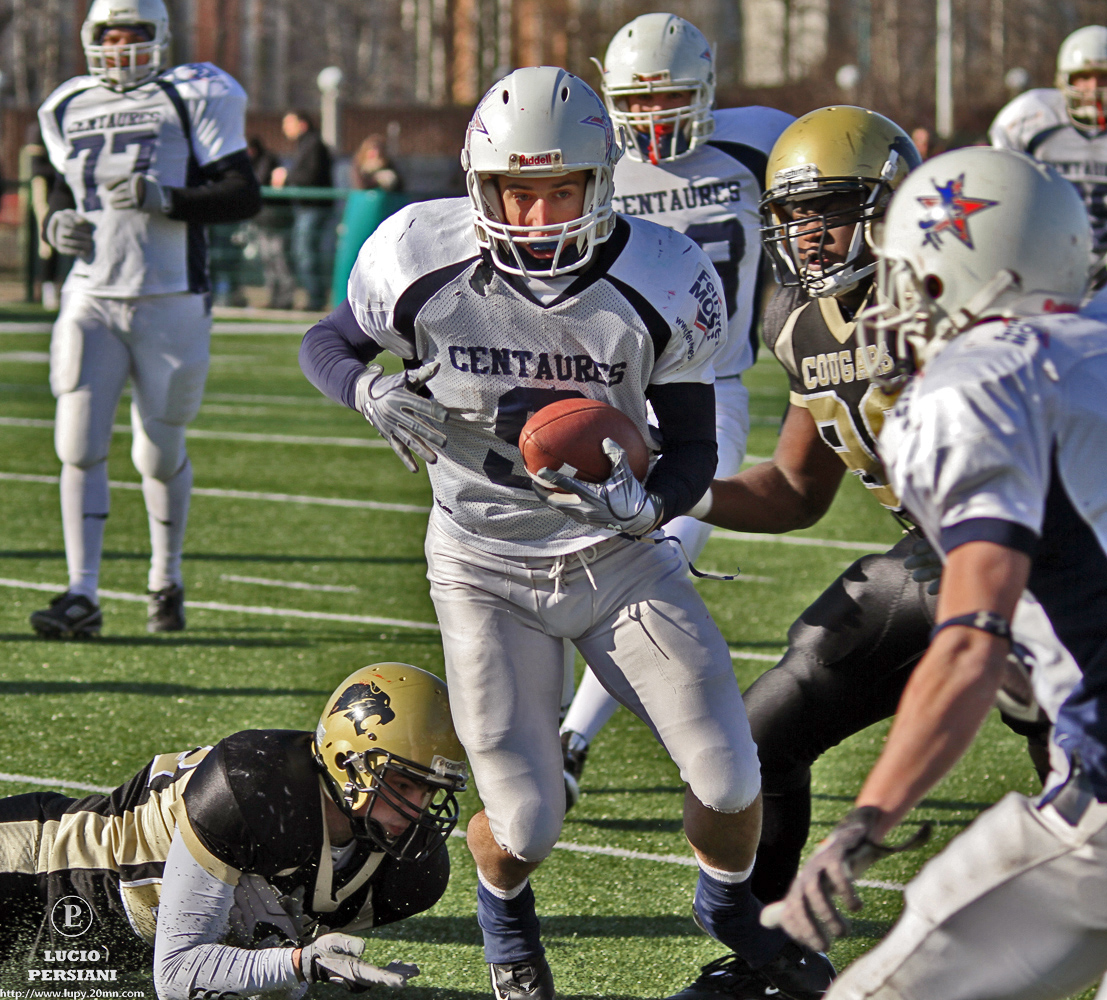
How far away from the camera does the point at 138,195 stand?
5844 millimetres

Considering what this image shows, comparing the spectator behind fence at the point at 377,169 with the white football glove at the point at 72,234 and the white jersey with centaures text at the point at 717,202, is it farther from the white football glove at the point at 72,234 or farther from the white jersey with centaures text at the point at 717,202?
the white jersey with centaures text at the point at 717,202

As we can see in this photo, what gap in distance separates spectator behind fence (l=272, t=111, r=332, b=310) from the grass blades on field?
7205mm

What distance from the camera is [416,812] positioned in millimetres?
3197

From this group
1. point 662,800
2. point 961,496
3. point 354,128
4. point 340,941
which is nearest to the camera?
point 961,496

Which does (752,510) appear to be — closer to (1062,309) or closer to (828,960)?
(828,960)

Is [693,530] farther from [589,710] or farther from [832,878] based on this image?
[832,878]

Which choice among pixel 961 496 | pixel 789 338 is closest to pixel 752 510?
pixel 789 338

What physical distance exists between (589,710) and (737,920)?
4.29 feet

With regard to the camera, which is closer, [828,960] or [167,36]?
[828,960]

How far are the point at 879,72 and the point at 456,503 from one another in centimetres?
3278

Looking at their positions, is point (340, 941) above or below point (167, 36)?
below

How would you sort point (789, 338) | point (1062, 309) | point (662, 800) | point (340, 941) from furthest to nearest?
point (662, 800) → point (789, 338) → point (340, 941) → point (1062, 309)

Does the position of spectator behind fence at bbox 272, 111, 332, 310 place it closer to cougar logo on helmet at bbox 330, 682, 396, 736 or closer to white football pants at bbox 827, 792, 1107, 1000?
cougar logo on helmet at bbox 330, 682, 396, 736

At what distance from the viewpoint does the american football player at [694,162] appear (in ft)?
16.6
